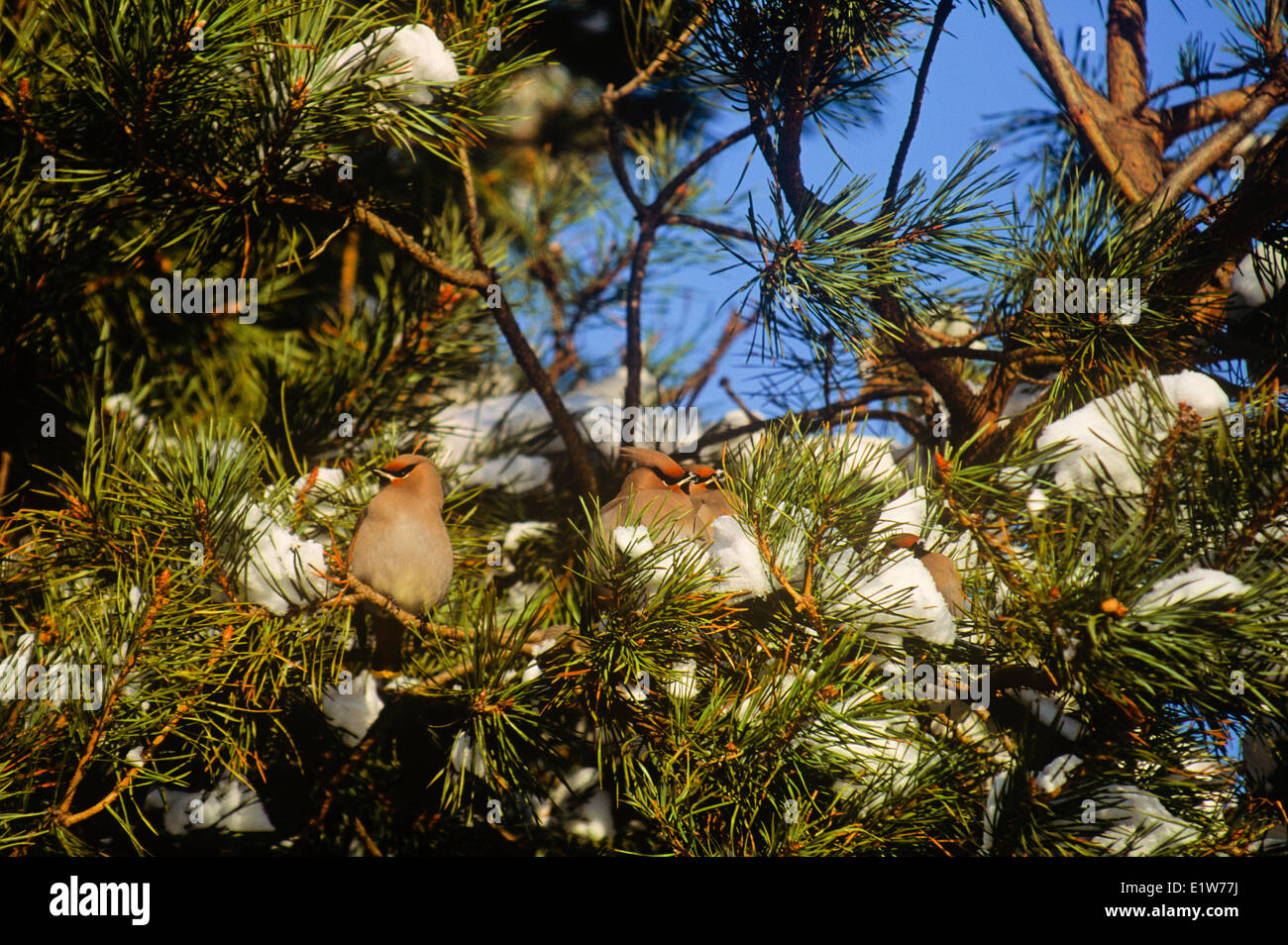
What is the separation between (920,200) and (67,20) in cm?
99

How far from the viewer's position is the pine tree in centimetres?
86

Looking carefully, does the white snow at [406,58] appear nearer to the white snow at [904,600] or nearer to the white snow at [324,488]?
the white snow at [324,488]

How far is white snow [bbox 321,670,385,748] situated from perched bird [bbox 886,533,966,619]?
70 cm

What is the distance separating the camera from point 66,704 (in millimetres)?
916

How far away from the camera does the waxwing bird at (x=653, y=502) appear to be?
3.03 ft

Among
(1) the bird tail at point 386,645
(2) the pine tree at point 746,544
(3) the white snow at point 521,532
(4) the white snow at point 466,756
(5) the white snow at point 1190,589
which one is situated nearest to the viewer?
(5) the white snow at point 1190,589

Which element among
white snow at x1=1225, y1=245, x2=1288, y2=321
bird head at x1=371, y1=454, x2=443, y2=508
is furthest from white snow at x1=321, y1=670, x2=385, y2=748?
white snow at x1=1225, y1=245, x2=1288, y2=321

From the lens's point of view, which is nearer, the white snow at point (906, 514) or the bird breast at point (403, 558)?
the white snow at point (906, 514)

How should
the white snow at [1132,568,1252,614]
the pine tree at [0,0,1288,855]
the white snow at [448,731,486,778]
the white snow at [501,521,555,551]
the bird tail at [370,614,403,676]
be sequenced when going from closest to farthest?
the white snow at [1132,568,1252,614], the pine tree at [0,0,1288,855], the white snow at [448,731,486,778], the bird tail at [370,614,403,676], the white snow at [501,521,555,551]

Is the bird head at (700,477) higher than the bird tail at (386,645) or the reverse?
higher

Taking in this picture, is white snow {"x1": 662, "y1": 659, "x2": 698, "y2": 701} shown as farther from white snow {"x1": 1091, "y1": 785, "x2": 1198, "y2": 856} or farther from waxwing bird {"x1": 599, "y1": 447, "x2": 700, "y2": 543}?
white snow {"x1": 1091, "y1": 785, "x2": 1198, "y2": 856}

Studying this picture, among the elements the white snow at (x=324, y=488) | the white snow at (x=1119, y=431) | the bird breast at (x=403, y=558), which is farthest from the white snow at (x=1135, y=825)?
the white snow at (x=324, y=488)

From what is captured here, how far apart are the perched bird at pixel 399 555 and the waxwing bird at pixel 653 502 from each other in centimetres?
22

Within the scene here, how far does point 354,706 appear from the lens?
1.14 metres
